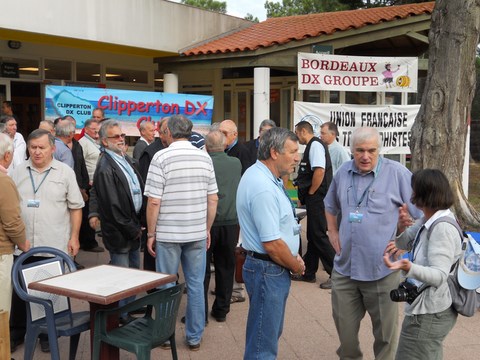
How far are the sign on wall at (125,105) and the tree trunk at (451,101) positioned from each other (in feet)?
16.4

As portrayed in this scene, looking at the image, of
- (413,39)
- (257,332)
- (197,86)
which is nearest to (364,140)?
(257,332)

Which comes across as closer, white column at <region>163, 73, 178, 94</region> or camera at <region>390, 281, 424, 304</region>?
camera at <region>390, 281, 424, 304</region>

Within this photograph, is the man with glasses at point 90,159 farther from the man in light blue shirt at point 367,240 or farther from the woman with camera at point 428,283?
the woman with camera at point 428,283

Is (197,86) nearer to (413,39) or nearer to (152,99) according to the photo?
(152,99)

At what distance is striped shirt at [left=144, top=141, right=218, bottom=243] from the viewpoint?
14.2ft

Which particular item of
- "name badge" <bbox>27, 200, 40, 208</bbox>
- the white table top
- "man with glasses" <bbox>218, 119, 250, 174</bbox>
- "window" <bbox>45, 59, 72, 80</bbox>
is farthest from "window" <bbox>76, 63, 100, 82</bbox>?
the white table top

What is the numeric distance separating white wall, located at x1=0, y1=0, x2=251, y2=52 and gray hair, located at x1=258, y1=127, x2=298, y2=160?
23.8 feet

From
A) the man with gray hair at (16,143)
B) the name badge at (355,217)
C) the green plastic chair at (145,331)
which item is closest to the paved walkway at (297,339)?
the green plastic chair at (145,331)

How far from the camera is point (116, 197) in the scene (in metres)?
4.59

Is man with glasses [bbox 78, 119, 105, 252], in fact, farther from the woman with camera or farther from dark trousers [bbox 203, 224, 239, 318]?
the woman with camera

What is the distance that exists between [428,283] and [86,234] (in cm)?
583

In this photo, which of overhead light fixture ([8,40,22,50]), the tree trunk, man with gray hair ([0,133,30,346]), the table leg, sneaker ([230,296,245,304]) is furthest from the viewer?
overhead light fixture ([8,40,22,50])

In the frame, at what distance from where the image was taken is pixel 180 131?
4410 mm

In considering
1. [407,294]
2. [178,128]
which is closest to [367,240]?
[407,294]
